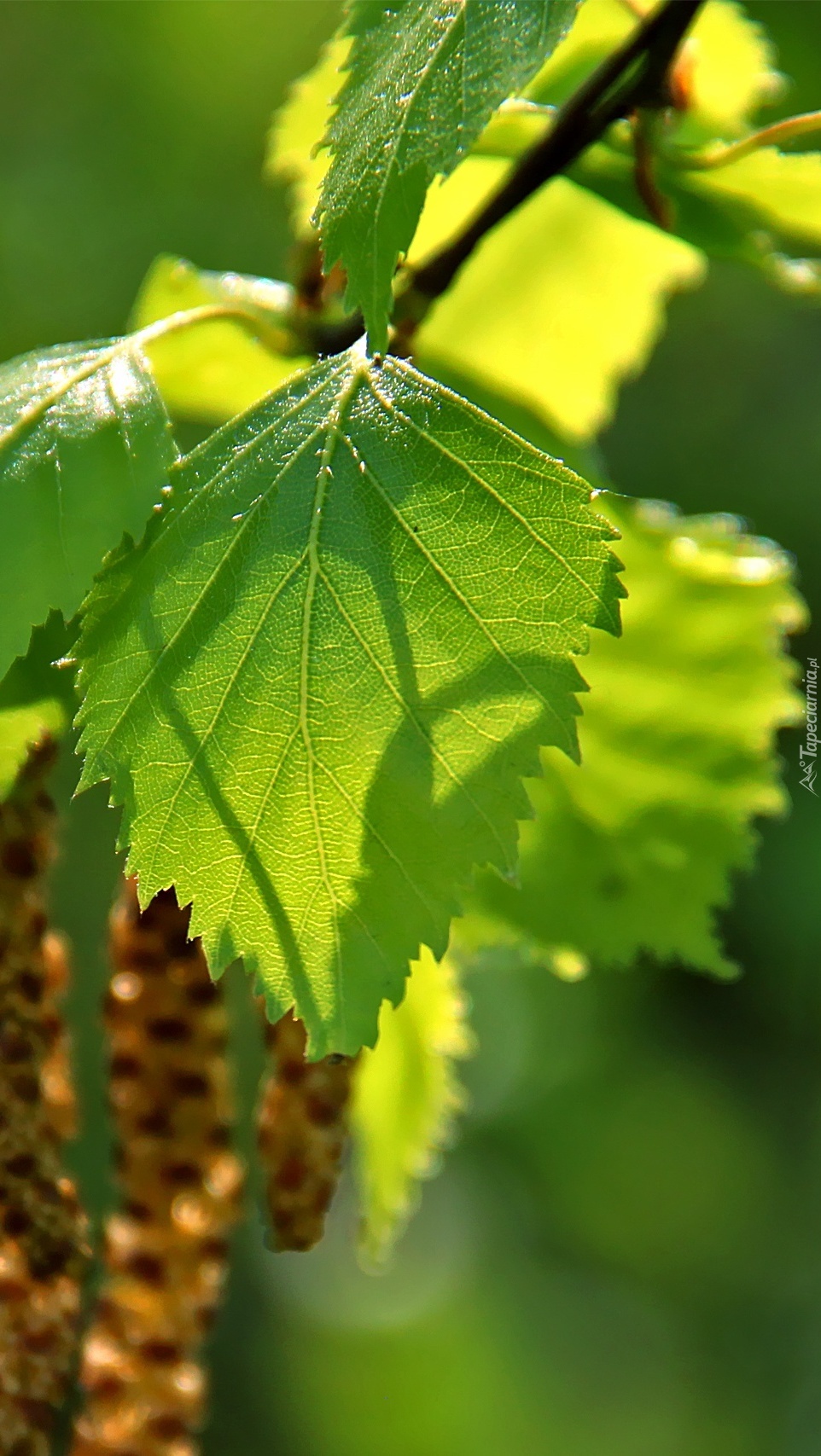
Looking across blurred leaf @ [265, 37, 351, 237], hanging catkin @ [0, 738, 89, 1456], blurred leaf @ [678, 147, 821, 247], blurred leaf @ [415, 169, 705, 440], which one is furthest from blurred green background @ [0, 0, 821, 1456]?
hanging catkin @ [0, 738, 89, 1456]

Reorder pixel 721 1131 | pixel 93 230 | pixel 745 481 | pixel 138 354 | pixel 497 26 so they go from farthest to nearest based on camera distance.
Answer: pixel 721 1131 < pixel 745 481 < pixel 93 230 < pixel 138 354 < pixel 497 26

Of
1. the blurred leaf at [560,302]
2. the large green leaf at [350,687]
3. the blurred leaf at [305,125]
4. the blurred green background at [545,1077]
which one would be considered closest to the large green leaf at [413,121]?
the large green leaf at [350,687]

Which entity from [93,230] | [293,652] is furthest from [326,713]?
[93,230]

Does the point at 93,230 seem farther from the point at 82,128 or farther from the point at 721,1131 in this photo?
the point at 721,1131

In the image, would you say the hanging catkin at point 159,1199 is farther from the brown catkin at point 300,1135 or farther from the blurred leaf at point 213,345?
the blurred leaf at point 213,345

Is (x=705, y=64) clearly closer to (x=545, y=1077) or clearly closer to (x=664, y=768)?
(x=664, y=768)

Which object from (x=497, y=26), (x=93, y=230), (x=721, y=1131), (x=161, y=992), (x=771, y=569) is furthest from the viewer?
(x=721, y=1131)
